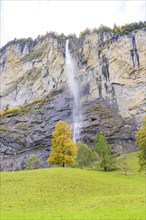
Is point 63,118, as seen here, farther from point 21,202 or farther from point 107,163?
point 21,202

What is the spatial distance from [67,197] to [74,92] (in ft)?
232

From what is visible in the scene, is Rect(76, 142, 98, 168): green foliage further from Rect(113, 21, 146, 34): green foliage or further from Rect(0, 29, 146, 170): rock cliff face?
Rect(113, 21, 146, 34): green foliage

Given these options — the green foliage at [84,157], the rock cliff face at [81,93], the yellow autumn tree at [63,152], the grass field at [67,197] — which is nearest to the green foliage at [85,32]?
the rock cliff face at [81,93]

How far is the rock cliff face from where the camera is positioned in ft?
266

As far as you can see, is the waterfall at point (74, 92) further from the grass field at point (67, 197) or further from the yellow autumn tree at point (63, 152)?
the grass field at point (67, 197)

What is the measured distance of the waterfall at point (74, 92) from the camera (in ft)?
273

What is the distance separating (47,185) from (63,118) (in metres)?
56.3

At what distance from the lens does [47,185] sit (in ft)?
103

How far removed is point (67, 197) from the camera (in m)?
26.7

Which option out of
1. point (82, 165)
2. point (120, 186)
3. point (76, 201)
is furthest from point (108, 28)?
point (76, 201)

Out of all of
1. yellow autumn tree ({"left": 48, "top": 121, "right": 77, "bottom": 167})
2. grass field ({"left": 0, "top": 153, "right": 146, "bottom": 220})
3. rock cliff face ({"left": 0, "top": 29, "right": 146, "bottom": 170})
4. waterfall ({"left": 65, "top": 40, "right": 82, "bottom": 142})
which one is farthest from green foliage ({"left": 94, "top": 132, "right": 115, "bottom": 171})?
waterfall ({"left": 65, "top": 40, "right": 82, "bottom": 142})

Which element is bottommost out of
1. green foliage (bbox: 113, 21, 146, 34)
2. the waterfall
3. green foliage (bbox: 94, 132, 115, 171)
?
green foliage (bbox: 94, 132, 115, 171)

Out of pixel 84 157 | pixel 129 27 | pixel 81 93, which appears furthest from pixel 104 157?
pixel 129 27

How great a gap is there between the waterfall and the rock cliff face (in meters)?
1.49
